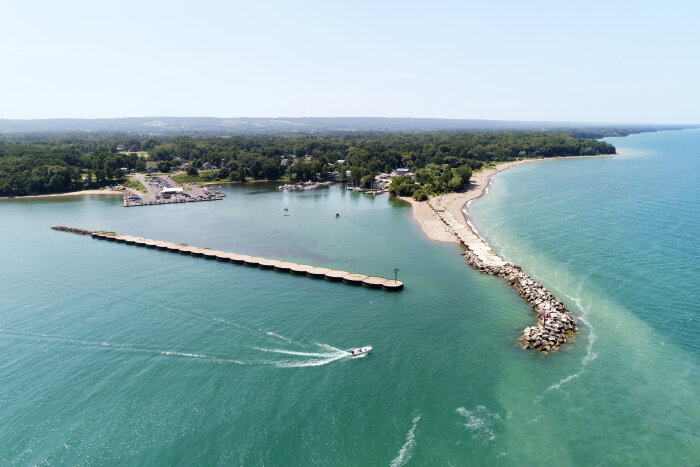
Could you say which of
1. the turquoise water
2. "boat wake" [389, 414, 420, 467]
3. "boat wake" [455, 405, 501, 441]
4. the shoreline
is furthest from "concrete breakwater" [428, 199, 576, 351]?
"boat wake" [389, 414, 420, 467]

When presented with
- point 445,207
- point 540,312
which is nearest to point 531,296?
point 540,312

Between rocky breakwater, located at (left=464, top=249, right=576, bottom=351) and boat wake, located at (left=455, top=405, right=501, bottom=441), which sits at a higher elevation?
rocky breakwater, located at (left=464, top=249, right=576, bottom=351)

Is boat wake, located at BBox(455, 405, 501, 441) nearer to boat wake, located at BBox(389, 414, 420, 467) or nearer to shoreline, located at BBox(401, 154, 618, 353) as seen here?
boat wake, located at BBox(389, 414, 420, 467)

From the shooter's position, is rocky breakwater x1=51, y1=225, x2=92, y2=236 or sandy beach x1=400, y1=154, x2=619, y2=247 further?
rocky breakwater x1=51, y1=225, x2=92, y2=236

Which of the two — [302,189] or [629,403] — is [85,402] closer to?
[629,403]

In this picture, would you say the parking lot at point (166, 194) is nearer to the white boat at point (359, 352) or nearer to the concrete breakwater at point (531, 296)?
the concrete breakwater at point (531, 296)
